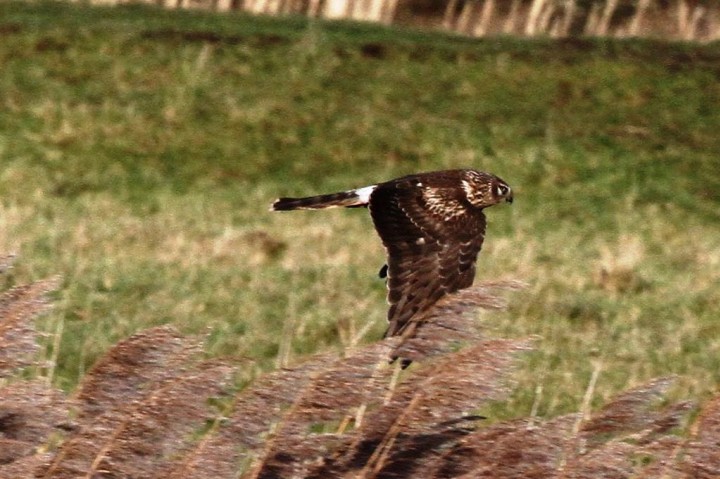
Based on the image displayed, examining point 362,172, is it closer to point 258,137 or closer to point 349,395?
point 258,137

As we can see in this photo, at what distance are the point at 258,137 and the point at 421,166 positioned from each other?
68.0 inches

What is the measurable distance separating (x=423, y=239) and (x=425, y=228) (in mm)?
71

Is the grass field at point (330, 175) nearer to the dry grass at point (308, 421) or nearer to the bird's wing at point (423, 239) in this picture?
the bird's wing at point (423, 239)

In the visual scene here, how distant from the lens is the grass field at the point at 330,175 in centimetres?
954

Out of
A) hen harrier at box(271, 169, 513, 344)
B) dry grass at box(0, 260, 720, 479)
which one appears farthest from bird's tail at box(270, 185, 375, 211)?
dry grass at box(0, 260, 720, 479)

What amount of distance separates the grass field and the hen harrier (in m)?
0.65

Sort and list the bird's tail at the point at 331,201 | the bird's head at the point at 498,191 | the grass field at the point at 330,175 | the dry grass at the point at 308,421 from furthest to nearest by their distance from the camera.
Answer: the grass field at the point at 330,175, the bird's head at the point at 498,191, the bird's tail at the point at 331,201, the dry grass at the point at 308,421

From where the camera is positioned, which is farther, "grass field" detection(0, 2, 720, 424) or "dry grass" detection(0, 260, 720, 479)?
"grass field" detection(0, 2, 720, 424)

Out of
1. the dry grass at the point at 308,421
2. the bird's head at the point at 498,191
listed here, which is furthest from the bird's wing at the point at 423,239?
the dry grass at the point at 308,421

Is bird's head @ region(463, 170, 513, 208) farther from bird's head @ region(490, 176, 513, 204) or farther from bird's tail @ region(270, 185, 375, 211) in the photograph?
bird's tail @ region(270, 185, 375, 211)

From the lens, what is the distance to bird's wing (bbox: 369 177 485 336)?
6332 millimetres

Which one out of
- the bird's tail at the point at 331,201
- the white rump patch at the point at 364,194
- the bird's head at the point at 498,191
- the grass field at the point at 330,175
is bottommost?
the grass field at the point at 330,175

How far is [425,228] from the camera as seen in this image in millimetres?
6656

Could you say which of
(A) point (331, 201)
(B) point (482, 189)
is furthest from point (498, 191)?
(A) point (331, 201)
